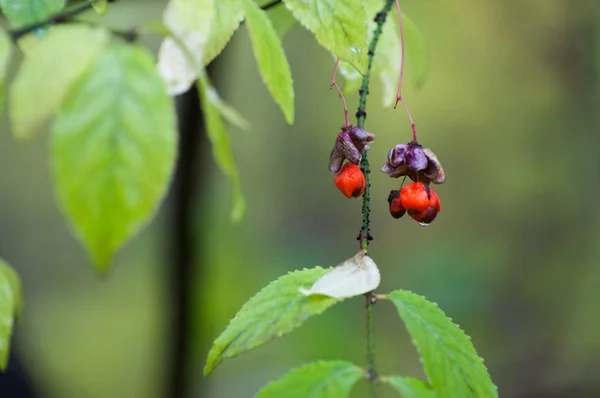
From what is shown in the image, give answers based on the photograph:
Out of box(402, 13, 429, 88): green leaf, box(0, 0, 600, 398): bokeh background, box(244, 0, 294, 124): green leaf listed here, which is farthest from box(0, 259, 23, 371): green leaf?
box(0, 0, 600, 398): bokeh background

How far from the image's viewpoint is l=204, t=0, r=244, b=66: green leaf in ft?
1.37

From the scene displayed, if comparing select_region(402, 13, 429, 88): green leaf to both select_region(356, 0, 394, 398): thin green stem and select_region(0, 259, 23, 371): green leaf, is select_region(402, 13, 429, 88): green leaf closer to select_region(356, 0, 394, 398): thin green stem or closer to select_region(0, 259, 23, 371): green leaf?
select_region(356, 0, 394, 398): thin green stem

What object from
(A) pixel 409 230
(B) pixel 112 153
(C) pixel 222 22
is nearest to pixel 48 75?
(B) pixel 112 153

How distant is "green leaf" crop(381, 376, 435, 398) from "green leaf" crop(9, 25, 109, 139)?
279mm

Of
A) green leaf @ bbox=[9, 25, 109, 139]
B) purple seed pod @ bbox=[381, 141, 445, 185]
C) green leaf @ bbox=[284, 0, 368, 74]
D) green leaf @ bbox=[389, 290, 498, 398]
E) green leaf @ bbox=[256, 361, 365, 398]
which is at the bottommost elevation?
green leaf @ bbox=[256, 361, 365, 398]

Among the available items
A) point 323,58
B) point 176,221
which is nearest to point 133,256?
point 323,58

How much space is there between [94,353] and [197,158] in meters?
1.85

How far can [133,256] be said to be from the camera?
2.93 metres

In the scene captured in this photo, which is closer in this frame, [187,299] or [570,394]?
[187,299]

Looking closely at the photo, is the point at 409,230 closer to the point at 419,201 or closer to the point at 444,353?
the point at 419,201

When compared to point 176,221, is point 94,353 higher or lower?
lower

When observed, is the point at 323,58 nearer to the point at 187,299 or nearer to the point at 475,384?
the point at 187,299

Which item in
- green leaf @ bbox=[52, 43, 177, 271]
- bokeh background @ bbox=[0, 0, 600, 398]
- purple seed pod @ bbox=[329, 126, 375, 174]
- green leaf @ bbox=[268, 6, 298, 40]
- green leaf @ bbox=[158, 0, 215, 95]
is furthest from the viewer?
bokeh background @ bbox=[0, 0, 600, 398]

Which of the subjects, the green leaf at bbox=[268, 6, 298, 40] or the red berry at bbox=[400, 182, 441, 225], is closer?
the red berry at bbox=[400, 182, 441, 225]
